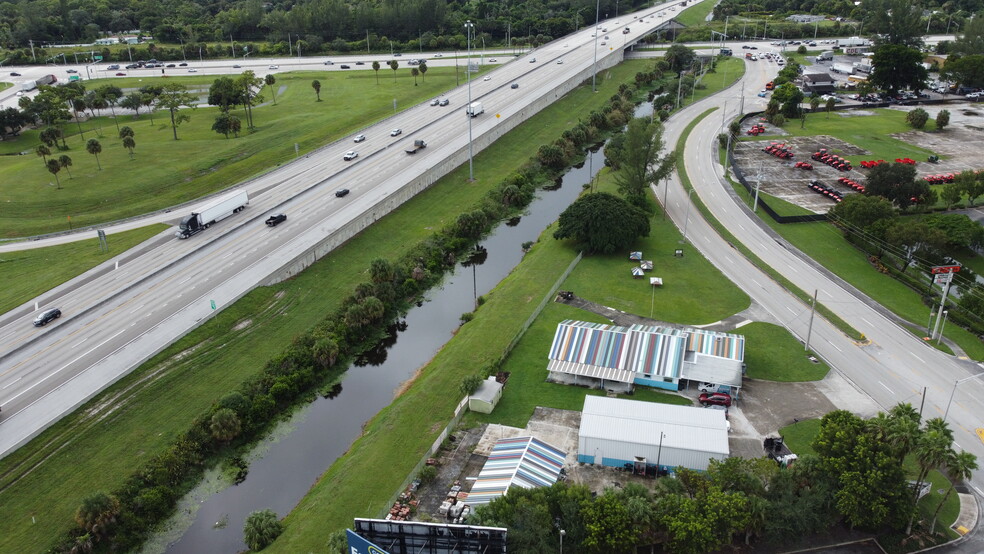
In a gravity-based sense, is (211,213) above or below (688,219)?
above

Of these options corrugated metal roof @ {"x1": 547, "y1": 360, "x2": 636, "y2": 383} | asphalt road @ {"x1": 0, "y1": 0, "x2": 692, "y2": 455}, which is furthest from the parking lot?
corrugated metal roof @ {"x1": 547, "y1": 360, "x2": 636, "y2": 383}

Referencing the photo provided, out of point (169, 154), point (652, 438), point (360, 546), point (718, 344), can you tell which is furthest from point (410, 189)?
point (360, 546)

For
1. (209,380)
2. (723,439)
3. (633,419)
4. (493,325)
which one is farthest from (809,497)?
(209,380)

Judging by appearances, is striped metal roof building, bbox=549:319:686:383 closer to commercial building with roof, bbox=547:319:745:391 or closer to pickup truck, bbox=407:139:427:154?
commercial building with roof, bbox=547:319:745:391

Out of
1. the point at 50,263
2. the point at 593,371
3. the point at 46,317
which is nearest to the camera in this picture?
the point at 593,371

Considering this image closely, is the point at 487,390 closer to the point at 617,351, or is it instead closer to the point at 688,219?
the point at 617,351

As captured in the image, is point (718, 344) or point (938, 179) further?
point (938, 179)

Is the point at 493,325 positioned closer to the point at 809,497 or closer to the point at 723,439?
the point at 723,439
